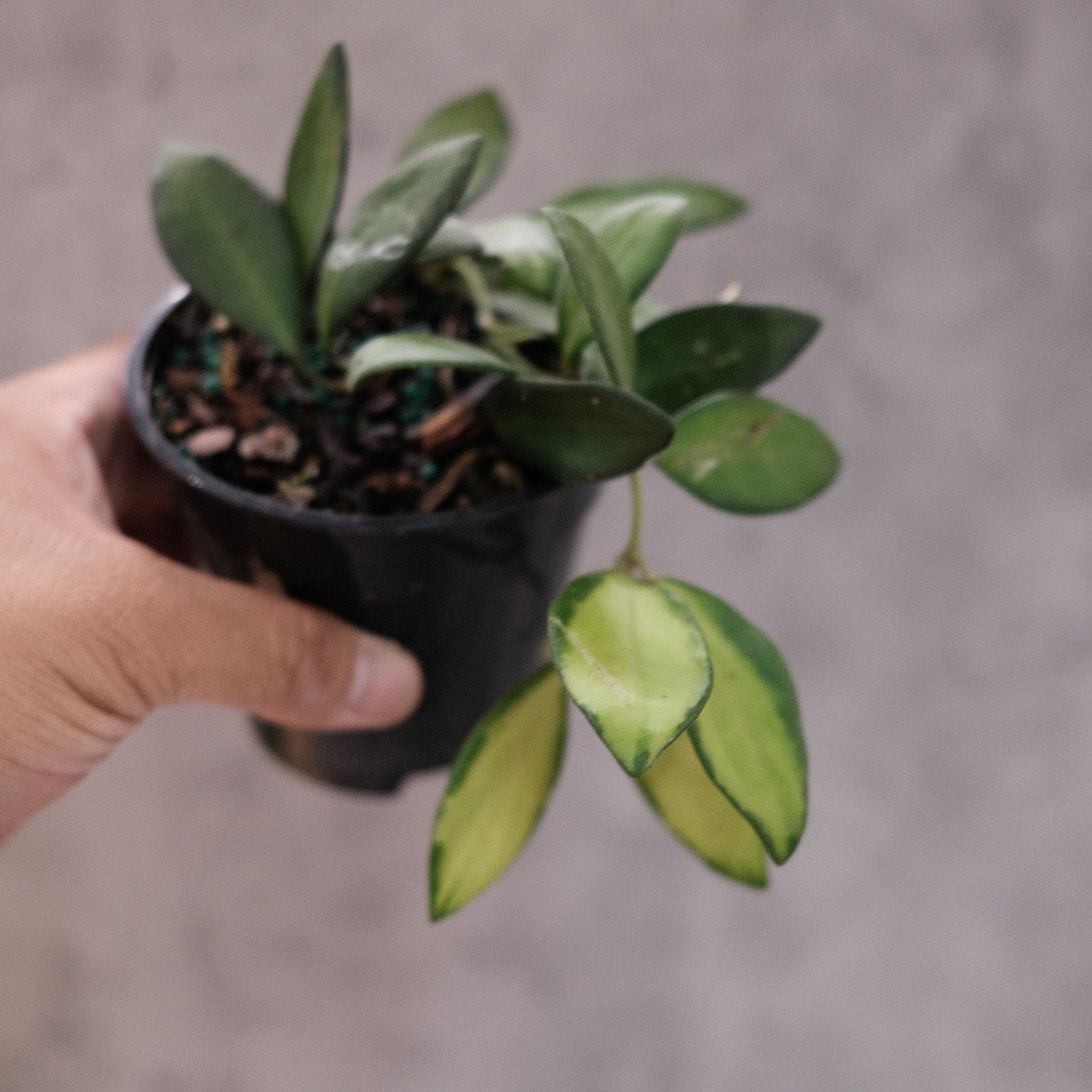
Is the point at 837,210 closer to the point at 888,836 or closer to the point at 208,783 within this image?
the point at 888,836

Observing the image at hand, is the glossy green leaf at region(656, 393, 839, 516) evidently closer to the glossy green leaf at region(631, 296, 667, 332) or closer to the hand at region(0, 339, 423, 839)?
the glossy green leaf at region(631, 296, 667, 332)

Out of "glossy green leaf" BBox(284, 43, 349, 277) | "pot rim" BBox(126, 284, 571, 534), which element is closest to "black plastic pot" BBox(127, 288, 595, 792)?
"pot rim" BBox(126, 284, 571, 534)

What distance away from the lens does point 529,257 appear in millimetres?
494

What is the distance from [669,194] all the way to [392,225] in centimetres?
17

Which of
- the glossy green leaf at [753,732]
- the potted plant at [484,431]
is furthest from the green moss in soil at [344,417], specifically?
the glossy green leaf at [753,732]

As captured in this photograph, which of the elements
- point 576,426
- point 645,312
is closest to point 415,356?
point 576,426

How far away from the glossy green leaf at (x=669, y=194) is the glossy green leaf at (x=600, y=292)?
13 centimetres

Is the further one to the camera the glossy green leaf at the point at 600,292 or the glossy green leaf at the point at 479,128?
the glossy green leaf at the point at 479,128

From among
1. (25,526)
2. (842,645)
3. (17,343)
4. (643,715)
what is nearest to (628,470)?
(643,715)

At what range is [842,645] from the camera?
2.87 ft

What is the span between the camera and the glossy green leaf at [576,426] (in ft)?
1.33

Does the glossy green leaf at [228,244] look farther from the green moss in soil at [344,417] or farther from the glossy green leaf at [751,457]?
the glossy green leaf at [751,457]

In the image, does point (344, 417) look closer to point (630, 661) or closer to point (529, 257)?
point (529, 257)

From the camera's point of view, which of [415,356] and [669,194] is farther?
[669,194]
